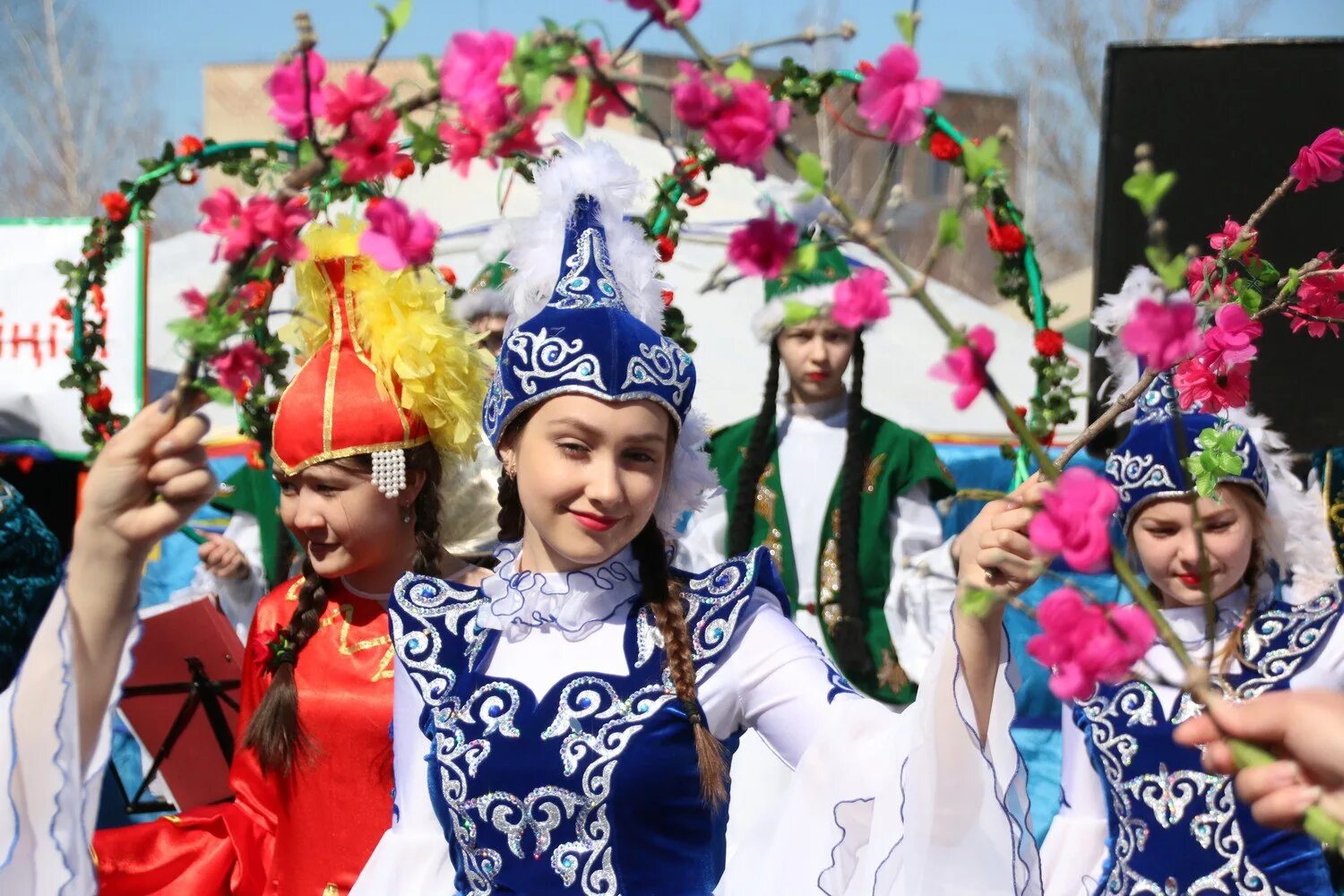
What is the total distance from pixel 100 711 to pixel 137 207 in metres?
3.03

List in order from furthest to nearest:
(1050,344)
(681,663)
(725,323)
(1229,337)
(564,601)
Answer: (725,323) < (1050,344) < (564,601) < (681,663) < (1229,337)

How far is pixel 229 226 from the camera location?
1534mm

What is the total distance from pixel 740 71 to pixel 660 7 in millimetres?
88

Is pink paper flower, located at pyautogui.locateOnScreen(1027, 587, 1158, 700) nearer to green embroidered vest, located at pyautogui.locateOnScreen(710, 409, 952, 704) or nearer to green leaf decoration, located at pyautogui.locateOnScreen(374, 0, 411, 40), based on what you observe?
green leaf decoration, located at pyautogui.locateOnScreen(374, 0, 411, 40)

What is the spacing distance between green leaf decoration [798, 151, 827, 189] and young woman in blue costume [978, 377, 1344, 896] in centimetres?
172

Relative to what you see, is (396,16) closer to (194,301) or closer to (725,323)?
(194,301)

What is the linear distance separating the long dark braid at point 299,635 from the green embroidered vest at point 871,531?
198cm

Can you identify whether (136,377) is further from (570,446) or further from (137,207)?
(570,446)

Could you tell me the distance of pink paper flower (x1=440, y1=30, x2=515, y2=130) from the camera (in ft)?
4.50

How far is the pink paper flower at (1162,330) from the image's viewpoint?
1252 millimetres

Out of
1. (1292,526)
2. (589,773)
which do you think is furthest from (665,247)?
(1292,526)

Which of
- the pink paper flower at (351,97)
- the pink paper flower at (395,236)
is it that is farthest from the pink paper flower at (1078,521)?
the pink paper flower at (351,97)

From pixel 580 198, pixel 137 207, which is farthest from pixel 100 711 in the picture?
pixel 137 207

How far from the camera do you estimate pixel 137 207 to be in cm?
446
